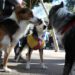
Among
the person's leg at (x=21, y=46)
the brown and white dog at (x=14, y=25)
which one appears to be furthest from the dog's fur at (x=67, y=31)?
the person's leg at (x=21, y=46)

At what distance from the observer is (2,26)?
8.46m

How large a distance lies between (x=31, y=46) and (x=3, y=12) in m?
1.20

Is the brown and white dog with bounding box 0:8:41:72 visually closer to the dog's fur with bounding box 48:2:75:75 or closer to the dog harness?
the dog harness

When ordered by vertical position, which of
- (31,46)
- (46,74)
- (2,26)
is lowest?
(46,74)

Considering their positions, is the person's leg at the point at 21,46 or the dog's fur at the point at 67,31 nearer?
the dog's fur at the point at 67,31

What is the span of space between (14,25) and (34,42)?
90cm

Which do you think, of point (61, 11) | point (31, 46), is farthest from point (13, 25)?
point (61, 11)

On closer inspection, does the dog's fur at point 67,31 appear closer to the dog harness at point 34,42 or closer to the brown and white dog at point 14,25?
the brown and white dog at point 14,25

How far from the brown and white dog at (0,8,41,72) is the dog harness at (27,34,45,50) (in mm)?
572

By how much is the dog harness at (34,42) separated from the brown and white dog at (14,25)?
1.88 ft

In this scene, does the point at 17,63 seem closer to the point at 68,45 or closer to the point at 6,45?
the point at 6,45

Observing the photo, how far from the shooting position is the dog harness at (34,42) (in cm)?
913

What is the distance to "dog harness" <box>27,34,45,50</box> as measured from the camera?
30.0 feet

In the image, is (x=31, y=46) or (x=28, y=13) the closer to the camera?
(x=28, y=13)
